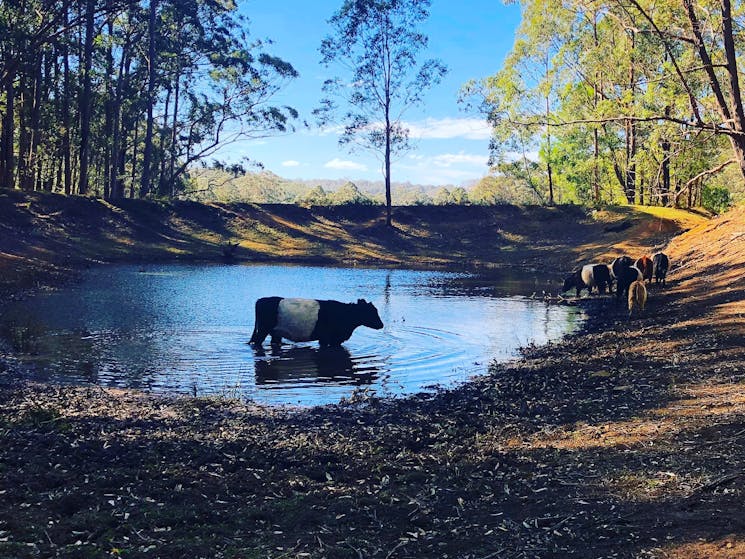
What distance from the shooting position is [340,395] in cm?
932

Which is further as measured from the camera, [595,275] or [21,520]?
[595,275]

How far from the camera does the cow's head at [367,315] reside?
1386 cm

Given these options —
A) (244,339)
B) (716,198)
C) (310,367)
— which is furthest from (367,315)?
(716,198)

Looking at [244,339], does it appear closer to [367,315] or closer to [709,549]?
[367,315]

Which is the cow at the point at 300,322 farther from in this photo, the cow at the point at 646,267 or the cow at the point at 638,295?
the cow at the point at 646,267

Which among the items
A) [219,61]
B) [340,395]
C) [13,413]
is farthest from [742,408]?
[219,61]

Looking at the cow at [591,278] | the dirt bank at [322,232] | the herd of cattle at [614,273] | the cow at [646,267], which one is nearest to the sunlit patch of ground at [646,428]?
the herd of cattle at [614,273]

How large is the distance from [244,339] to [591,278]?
43.3 feet

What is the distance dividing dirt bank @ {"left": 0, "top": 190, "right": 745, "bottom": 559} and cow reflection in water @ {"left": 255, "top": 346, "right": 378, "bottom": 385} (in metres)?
1.81

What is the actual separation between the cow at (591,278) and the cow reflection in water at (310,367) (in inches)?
468

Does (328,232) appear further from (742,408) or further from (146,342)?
(742,408)

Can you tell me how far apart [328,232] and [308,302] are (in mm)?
30590

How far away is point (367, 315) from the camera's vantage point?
13922mm

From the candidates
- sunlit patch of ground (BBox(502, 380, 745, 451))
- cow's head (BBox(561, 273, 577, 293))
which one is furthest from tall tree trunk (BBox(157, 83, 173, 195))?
sunlit patch of ground (BBox(502, 380, 745, 451))
